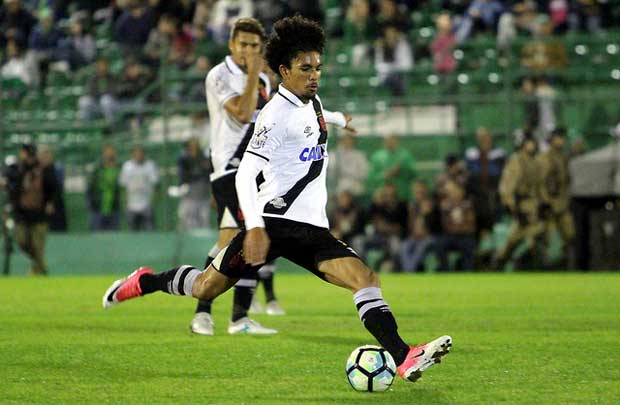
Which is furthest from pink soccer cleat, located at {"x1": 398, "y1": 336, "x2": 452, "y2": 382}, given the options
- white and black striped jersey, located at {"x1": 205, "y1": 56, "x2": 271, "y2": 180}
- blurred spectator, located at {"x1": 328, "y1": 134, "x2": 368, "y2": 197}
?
blurred spectator, located at {"x1": 328, "y1": 134, "x2": 368, "y2": 197}

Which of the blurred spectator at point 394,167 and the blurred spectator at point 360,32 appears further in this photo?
the blurred spectator at point 360,32

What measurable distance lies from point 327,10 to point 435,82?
403 centimetres

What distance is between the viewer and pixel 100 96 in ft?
72.8

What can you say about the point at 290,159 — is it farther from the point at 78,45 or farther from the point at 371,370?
the point at 78,45

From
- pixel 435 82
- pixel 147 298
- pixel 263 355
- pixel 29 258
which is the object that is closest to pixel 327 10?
pixel 435 82

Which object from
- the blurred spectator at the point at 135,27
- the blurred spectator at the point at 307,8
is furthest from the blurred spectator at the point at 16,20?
the blurred spectator at the point at 307,8

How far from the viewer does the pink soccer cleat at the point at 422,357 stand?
661cm

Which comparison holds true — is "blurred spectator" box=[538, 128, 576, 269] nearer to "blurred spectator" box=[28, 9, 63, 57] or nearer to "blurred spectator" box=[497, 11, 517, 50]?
"blurred spectator" box=[497, 11, 517, 50]

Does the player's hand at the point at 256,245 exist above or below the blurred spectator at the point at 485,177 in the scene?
above

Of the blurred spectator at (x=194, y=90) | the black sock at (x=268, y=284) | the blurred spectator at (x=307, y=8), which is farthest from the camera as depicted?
the blurred spectator at (x=307, y=8)

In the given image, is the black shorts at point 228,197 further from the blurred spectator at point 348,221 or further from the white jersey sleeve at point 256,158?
the blurred spectator at point 348,221

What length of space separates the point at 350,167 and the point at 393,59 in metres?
2.41

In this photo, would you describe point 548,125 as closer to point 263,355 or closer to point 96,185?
point 96,185

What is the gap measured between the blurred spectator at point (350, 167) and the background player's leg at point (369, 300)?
13.4 m
